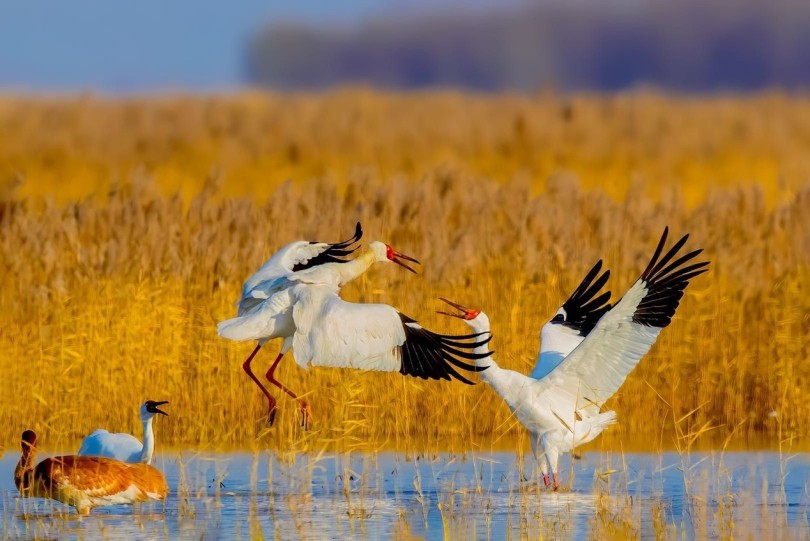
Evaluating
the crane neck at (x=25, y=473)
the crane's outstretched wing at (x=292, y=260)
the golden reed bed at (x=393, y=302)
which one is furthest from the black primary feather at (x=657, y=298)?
the crane neck at (x=25, y=473)

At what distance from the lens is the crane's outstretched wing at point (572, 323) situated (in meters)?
9.16

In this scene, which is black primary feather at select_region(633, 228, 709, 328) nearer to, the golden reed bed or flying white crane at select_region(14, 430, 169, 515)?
the golden reed bed

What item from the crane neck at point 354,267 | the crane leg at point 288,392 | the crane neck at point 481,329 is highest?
the crane neck at point 354,267

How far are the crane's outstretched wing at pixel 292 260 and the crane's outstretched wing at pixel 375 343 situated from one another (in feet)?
2.17

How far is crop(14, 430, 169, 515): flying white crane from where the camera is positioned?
7.82 m

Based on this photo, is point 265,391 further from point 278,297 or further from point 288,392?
point 278,297

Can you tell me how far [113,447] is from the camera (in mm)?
8703

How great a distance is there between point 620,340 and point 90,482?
292 centimetres

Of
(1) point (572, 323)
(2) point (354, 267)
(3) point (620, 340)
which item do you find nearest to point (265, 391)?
(2) point (354, 267)

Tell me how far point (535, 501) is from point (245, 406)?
3.03 m

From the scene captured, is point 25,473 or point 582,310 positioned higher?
point 582,310

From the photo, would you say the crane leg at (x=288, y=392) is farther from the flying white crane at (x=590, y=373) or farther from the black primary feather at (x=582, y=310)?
the black primary feather at (x=582, y=310)

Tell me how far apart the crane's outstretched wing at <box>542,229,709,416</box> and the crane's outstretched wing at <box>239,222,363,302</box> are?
1715mm

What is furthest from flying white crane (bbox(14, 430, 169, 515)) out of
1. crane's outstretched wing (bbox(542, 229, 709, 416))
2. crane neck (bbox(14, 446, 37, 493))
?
crane's outstretched wing (bbox(542, 229, 709, 416))
